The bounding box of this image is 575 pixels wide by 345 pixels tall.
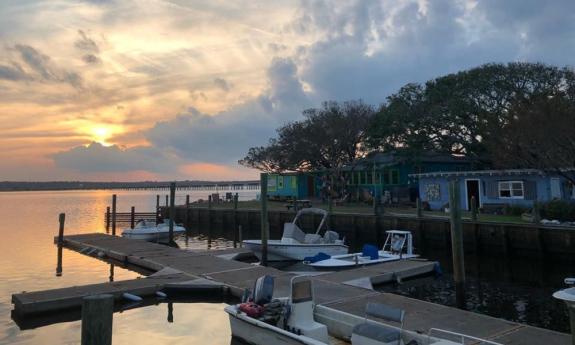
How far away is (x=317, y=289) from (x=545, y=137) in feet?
59.8

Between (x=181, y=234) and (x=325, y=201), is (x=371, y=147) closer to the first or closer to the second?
(x=325, y=201)

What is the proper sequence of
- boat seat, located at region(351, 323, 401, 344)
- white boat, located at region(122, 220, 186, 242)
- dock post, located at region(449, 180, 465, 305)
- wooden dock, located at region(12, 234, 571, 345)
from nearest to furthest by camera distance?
boat seat, located at region(351, 323, 401, 344), wooden dock, located at region(12, 234, 571, 345), dock post, located at region(449, 180, 465, 305), white boat, located at region(122, 220, 186, 242)

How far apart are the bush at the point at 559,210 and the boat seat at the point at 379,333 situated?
65.9 ft

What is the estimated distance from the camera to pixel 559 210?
24.8 meters

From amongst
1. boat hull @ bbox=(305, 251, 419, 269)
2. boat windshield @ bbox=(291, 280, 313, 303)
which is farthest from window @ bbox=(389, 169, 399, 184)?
boat windshield @ bbox=(291, 280, 313, 303)

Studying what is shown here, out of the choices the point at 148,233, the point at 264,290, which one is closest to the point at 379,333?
the point at 264,290

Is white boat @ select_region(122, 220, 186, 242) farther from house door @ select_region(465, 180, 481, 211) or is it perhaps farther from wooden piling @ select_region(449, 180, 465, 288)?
wooden piling @ select_region(449, 180, 465, 288)

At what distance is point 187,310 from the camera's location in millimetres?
13797

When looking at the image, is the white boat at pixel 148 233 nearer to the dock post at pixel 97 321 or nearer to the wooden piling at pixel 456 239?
the wooden piling at pixel 456 239

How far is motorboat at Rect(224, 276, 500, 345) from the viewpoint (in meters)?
8.52

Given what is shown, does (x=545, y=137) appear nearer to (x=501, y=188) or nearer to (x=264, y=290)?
(x=501, y=188)

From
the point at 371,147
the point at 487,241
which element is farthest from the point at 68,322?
the point at 371,147

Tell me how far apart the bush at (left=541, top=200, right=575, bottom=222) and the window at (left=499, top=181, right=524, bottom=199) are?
246 inches

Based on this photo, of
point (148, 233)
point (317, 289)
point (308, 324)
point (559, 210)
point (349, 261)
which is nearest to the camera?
point (308, 324)
